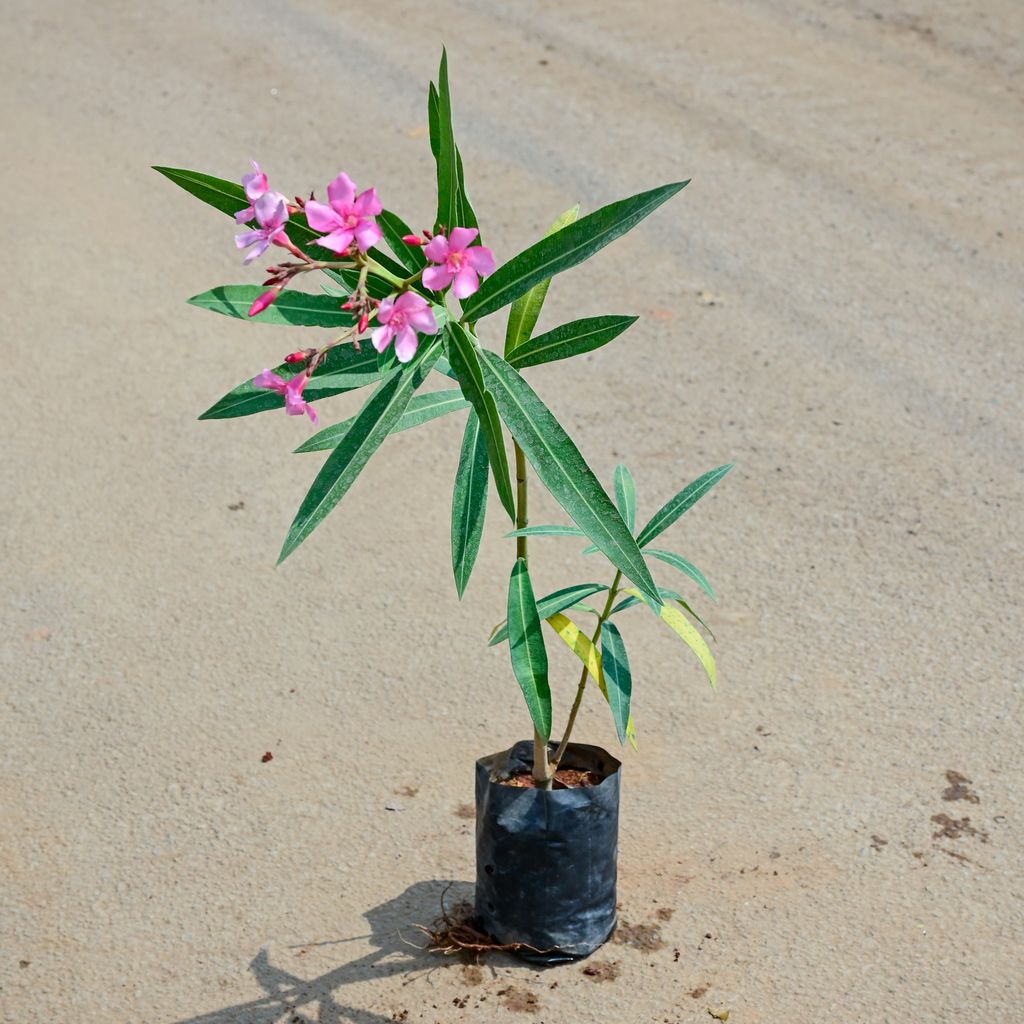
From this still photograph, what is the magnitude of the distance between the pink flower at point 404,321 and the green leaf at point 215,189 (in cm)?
39

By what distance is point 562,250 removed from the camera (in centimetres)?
224

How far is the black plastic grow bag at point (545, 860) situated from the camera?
9.67 feet

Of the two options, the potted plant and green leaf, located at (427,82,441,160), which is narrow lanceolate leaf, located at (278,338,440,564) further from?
green leaf, located at (427,82,441,160)

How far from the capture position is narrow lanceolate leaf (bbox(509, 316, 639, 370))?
2.44 m

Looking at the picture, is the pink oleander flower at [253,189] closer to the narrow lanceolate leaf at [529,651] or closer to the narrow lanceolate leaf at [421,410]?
the narrow lanceolate leaf at [421,410]

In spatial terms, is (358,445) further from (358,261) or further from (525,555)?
(525,555)

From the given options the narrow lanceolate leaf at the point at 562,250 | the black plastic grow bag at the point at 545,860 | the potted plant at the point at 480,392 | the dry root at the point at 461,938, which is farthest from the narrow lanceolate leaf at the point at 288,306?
the dry root at the point at 461,938

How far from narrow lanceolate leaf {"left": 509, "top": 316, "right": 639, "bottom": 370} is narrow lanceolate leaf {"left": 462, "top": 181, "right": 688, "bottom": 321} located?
0.15 metres

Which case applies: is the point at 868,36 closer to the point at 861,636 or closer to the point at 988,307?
the point at 988,307

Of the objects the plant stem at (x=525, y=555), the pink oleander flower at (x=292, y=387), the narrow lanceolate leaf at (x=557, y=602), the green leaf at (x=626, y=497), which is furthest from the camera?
the green leaf at (x=626, y=497)

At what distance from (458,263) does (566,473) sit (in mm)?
390

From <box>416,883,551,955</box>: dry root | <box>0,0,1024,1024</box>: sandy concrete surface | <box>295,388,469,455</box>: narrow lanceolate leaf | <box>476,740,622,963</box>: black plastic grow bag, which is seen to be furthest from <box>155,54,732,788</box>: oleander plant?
<box>0,0,1024,1024</box>: sandy concrete surface

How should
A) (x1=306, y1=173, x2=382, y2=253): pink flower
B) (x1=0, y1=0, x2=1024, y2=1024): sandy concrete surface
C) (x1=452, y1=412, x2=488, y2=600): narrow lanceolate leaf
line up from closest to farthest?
(x1=306, y1=173, x2=382, y2=253): pink flower, (x1=452, y1=412, x2=488, y2=600): narrow lanceolate leaf, (x1=0, y1=0, x2=1024, y2=1024): sandy concrete surface

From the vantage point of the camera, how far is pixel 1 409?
534 cm
